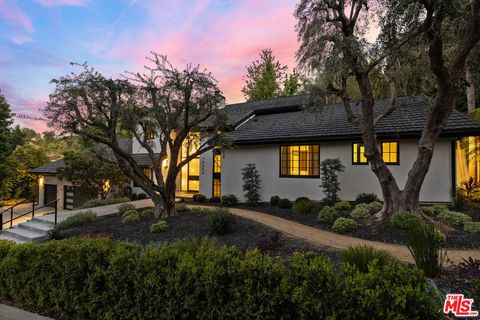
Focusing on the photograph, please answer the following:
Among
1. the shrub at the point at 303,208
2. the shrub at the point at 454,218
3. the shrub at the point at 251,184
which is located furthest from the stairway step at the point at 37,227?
the shrub at the point at 454,218

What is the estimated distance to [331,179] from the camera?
11188 mm

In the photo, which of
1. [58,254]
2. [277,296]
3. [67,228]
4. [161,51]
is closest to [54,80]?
[161,51]

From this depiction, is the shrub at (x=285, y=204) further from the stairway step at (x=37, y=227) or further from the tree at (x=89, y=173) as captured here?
the tree at (x=89, y=173)

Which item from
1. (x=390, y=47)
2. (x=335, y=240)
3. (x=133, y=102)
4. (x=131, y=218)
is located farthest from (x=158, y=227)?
(x=390, y=47)

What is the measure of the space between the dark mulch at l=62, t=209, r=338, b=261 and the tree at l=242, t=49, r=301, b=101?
2483cm

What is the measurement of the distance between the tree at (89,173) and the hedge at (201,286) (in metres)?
12.1

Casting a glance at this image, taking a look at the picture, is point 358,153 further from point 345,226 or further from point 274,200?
point 345,226

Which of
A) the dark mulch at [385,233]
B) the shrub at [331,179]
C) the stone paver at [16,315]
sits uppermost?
the shrub at [331,179]

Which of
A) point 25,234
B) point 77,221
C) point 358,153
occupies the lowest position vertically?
point 25,234

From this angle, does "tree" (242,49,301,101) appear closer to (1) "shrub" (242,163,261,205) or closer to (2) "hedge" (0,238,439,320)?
(1) "shrub" (242,163,261,205)

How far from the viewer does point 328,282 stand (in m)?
2.79

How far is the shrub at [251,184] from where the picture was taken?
43.0 feet

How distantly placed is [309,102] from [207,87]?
3612 millimetres

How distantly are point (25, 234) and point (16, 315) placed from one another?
8.22 m
